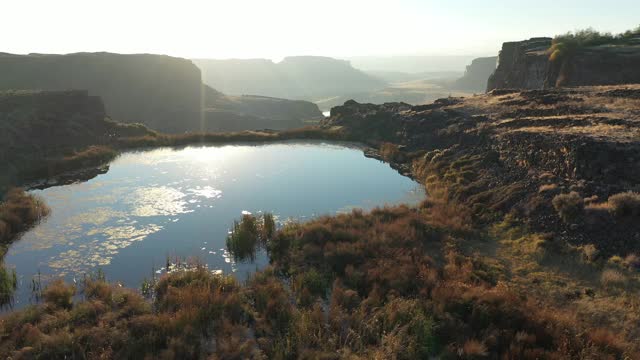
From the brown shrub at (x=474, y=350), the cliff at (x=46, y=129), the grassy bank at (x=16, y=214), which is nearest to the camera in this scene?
the brown shrub at (x=474, y=350)

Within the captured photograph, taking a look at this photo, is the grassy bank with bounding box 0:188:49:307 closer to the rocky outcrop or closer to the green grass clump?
the green grass clump

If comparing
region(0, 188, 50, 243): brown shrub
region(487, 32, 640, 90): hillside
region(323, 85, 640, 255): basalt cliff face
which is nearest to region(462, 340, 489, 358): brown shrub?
region(323, 85, 640, 255): basalt cliff face

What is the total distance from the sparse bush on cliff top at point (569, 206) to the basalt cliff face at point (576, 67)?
121ft

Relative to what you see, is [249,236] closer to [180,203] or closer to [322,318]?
[322,318]

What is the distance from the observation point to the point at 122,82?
151750 millimetres

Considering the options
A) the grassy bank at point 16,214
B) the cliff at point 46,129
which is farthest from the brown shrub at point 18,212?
the cliff at point 46,129

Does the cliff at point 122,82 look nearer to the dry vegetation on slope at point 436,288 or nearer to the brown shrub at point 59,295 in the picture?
the dry vegetation on slope at point 436,288

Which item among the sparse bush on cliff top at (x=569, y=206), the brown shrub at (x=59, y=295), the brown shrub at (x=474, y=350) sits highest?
the sparse bush on cliff top at (x=569, y=206)

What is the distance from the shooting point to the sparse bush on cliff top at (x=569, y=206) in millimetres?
21031

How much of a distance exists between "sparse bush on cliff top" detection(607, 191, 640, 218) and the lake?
12604 mm

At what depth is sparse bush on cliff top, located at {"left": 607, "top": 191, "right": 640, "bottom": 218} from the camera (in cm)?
1931

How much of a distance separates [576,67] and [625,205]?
44.7 m

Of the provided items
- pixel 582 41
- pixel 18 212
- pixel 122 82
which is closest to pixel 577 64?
pixel 582 41

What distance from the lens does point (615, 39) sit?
6106 centimetres
